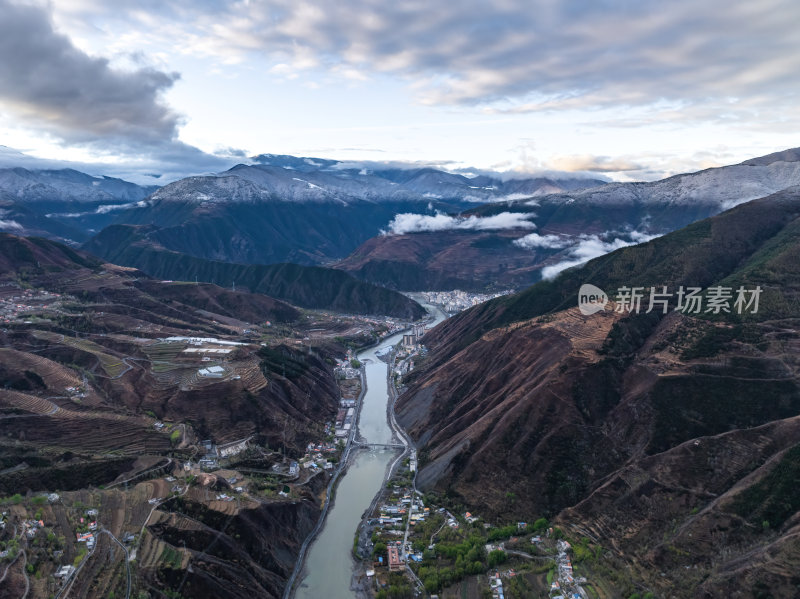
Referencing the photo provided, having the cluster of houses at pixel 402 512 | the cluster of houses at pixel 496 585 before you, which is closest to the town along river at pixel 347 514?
the cluster of houses at pixel 402 512

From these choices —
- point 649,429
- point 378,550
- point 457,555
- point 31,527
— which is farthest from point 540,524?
point 31,527

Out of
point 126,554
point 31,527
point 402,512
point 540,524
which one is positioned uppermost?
point 31,527

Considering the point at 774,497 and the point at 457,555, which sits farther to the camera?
the point at 457,555

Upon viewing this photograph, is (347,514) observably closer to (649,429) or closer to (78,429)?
(78,429)

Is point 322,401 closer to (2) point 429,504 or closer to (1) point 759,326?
A: (2) point 429,504

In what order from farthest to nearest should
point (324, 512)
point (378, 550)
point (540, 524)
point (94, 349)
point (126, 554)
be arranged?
point (94, 349) < point (324, 512) < point (540, 524) < point (378, 550) < point (126, 554)

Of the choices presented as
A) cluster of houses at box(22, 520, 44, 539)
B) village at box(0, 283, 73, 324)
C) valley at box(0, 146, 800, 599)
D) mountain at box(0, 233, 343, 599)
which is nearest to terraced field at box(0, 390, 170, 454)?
mountain at box(0, 233, 343, 599)
